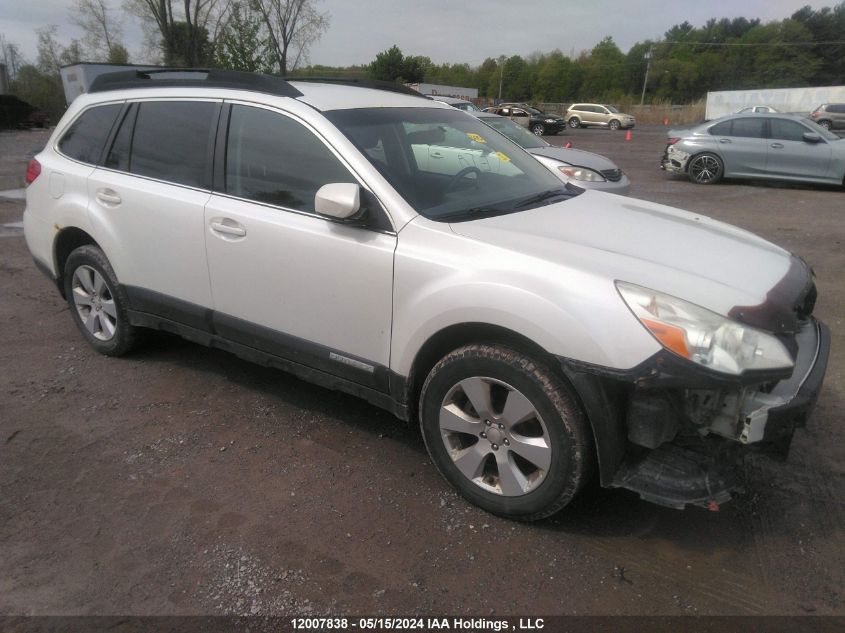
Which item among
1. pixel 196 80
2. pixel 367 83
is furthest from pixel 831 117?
pixel 196 80

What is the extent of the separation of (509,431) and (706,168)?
43.1 feet

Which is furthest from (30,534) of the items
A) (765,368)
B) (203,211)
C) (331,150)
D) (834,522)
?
(834,522)

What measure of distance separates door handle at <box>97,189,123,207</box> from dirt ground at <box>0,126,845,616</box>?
1.14 meters

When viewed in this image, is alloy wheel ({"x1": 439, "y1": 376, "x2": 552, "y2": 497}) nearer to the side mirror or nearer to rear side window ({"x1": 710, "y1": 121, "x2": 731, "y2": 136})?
the side mirror

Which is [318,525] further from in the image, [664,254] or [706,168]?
[706,168]

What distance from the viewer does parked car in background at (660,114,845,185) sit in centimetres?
1275

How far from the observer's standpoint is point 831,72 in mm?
81125

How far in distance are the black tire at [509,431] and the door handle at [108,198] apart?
2404mm

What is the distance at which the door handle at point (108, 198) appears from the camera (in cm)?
397

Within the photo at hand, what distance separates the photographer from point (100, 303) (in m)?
4.38

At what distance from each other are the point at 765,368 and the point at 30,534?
302cm

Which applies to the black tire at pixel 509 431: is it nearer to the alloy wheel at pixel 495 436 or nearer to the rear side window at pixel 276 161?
the alloy wheel at pixel 495 436

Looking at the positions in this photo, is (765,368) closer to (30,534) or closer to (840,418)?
(840,418)

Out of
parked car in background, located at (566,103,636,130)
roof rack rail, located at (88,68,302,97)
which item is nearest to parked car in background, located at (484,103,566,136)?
parked car in background, located at (566,103,636,130)
